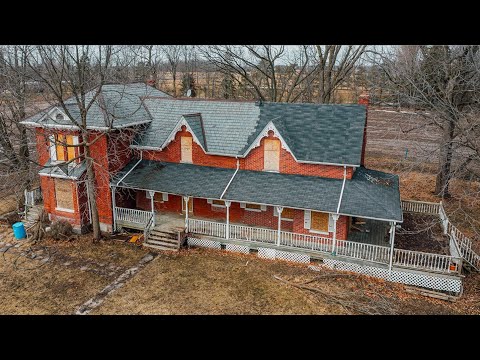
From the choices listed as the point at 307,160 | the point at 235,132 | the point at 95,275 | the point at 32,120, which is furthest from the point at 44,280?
the point at 307,160

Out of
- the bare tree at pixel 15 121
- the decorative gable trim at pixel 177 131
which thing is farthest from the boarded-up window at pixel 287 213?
the bare tree at pixel 15 121

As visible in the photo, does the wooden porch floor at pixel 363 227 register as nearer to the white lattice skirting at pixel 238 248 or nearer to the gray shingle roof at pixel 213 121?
the white lattice skirting at pixel 238 248

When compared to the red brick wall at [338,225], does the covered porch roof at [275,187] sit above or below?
above

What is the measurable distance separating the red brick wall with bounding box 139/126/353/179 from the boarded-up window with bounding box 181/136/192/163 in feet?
0.72

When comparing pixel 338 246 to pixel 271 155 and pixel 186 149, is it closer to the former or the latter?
pixel 271 155

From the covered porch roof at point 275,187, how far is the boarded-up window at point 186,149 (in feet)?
1.39

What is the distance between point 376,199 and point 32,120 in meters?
19.6

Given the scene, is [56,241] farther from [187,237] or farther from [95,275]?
[187,237]

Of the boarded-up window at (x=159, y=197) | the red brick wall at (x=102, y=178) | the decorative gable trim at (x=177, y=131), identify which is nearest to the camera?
the red brick wall at (x=102, y=178)

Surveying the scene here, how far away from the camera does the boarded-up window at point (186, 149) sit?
22.4 metres

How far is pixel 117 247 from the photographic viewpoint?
2066 cm

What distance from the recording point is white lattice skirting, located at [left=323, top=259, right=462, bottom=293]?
1631 centimetres

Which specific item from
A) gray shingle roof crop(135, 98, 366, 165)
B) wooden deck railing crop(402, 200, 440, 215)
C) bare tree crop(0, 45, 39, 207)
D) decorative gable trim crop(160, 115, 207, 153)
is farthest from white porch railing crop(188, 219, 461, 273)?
bare tree crop(0, 45, 39, 207)

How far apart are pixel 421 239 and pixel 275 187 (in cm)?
837
